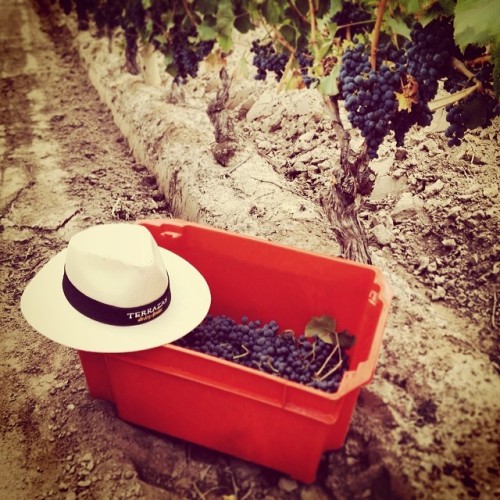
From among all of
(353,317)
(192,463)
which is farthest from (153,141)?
(192,463)

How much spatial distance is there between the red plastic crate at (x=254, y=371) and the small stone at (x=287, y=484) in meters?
0.04

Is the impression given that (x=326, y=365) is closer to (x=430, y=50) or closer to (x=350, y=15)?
(x=430, y=50)

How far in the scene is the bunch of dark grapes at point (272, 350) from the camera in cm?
209

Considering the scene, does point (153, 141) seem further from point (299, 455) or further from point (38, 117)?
point (299, 455)

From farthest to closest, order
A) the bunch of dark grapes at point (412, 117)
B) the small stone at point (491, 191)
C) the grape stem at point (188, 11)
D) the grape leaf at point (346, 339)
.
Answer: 1. the grape stem at point (188, 11)
2. the small stone at point (491, 191)
3. the bunch of dark grapes at point (412, 117)
4. the grape leaf at point (346, 339)

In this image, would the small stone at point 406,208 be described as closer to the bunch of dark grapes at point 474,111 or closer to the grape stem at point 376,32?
the bunch of dark grapes at point 474,111

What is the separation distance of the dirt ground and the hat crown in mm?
668

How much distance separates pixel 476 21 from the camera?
1588 mm

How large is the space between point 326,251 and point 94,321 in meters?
1.41

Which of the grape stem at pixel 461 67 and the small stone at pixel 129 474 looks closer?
the small stone at pixel 129 474

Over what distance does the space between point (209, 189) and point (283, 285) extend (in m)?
1.27

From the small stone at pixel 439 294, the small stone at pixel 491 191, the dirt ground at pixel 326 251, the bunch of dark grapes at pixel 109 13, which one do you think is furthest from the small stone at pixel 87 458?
the bunch of dark grapes at pixel 109 13

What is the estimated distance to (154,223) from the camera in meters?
2.41

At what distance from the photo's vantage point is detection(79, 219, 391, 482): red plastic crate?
1.70 metres
